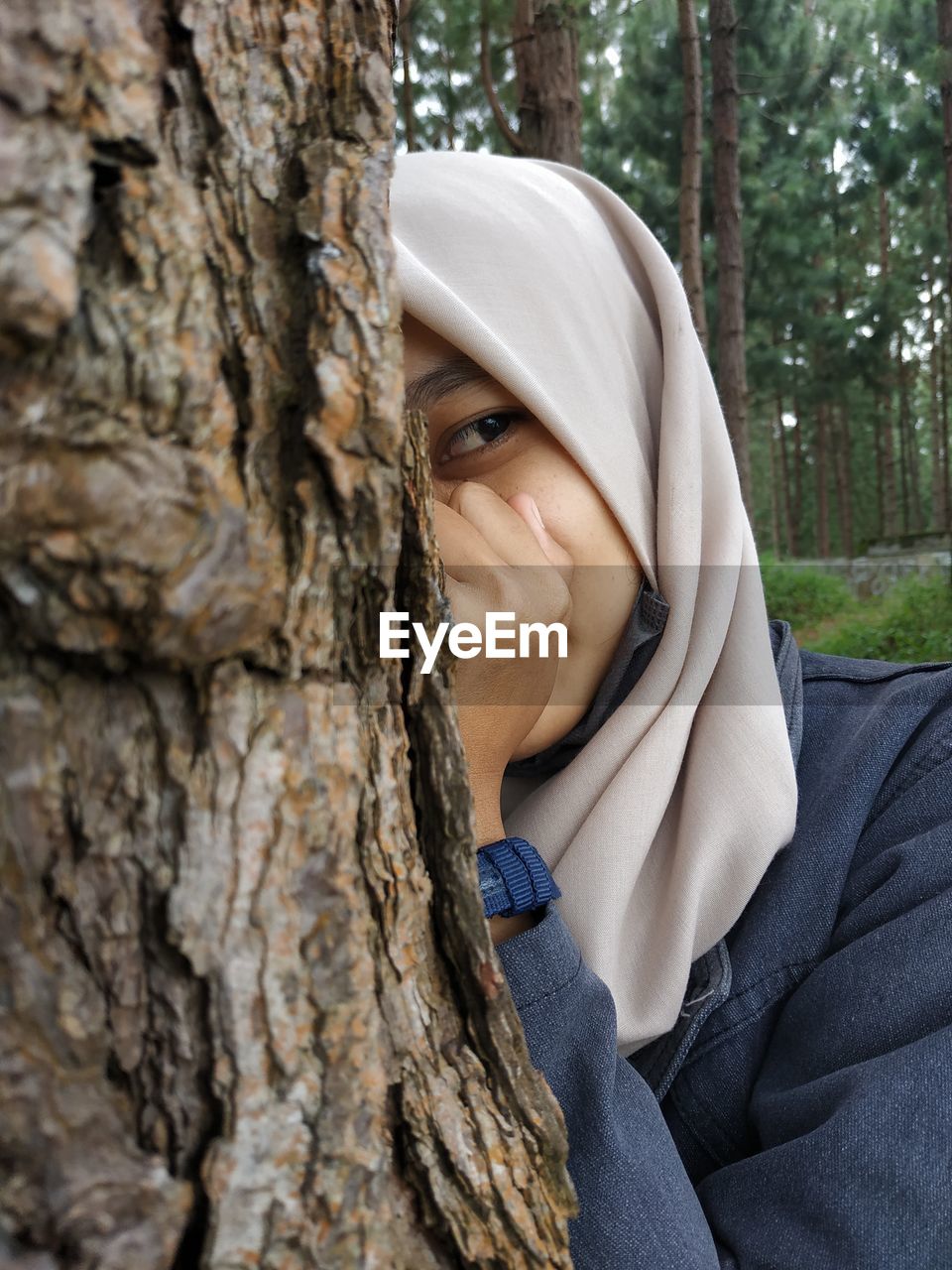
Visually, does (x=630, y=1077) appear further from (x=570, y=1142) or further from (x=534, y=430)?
(x=534, y=430)

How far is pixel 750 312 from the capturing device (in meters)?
12.6

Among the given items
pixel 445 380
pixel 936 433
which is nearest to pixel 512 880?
pixel 445 380

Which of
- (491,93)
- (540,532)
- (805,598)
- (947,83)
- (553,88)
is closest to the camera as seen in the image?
(540,532)

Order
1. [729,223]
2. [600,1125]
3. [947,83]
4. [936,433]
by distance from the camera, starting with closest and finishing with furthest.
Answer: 1. [600,1125]
2. [947,83]
3. [729,223]
4. [936,433]

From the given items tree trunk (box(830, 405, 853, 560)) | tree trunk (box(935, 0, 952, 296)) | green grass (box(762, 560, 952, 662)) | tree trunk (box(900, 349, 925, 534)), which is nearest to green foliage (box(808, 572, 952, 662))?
green grass (box(762, 560, 952, 662))

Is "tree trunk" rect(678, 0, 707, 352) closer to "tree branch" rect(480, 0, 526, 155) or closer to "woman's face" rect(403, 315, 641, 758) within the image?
"tree branch" rect(480, 0, 526, 155)

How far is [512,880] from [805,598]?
841cm

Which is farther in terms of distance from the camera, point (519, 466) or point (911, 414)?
point (911, 414)

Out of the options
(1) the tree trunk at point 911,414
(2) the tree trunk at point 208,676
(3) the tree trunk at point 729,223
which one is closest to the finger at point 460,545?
(2) the tree trunk at point 208,676

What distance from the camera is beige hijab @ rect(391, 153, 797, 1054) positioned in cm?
133

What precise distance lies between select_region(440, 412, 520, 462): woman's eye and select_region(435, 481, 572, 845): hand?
10 centimetres

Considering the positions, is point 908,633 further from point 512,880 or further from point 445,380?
point 512,880

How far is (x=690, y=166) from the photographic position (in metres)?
6.41

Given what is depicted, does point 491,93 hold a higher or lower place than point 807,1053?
higher
